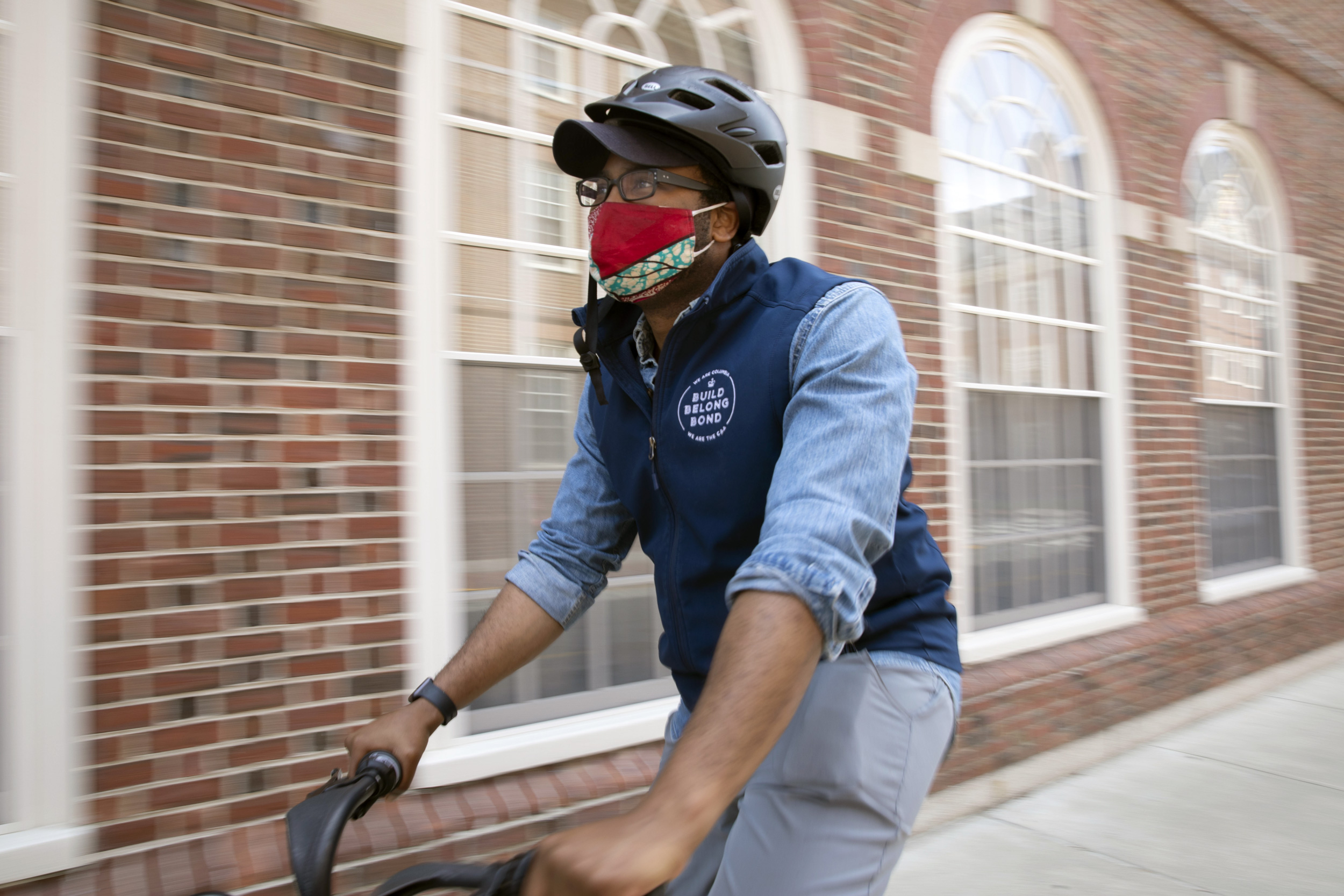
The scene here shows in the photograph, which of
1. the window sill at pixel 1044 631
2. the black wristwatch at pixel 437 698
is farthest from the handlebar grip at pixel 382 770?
the window sill at pixel 1044 631

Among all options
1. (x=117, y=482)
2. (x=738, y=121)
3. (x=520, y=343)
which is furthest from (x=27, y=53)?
(x=738, y=121)

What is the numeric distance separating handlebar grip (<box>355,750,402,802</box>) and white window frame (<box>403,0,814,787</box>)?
1.39 metres

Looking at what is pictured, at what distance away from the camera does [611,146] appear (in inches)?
62.2

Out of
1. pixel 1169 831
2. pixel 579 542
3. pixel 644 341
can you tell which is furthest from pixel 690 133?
pixel 1169 831

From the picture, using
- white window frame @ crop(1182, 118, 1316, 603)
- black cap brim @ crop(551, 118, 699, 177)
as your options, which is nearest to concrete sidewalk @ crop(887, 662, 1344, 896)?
white window frame @ crop(1182, 118, 1316, 603)

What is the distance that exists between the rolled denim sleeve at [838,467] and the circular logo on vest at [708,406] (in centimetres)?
11

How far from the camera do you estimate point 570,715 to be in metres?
3.42

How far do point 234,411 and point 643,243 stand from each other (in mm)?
1525

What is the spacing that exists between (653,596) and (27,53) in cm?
269

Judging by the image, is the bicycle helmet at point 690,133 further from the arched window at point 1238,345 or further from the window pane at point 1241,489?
the window pane at point 1241,489

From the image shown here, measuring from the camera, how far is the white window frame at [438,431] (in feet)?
9.64

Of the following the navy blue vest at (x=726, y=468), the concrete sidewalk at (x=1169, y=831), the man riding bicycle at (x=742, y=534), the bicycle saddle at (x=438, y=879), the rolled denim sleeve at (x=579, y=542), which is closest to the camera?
the man riding bicycle at (x=742, y=534)

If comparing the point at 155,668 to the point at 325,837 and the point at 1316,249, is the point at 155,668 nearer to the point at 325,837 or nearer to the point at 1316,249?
the point at 325,837

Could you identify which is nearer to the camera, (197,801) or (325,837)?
(325,837)
